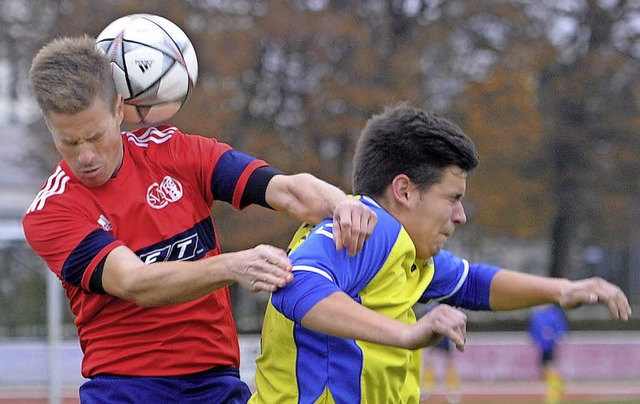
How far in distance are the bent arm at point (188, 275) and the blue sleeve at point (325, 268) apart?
0.06 metres

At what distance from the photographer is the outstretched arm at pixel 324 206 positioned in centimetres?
375

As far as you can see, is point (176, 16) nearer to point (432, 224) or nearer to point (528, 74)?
point (528, 74)

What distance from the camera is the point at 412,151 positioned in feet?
13.2

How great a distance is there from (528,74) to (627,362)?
339 inches

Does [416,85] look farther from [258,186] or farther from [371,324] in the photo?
[371,324]

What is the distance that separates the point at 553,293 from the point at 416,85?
78.0 feet

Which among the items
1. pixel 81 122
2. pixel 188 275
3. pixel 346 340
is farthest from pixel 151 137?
pixel 346 340

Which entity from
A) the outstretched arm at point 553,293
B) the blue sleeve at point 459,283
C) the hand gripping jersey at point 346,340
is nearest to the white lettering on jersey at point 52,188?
the hand gripping jersey at point 346,340

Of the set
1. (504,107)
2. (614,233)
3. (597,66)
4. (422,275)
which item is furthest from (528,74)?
(422,275)

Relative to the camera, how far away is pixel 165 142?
439cm

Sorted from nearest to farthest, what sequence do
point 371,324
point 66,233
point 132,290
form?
point 371,324
point 132,290
point 66,233

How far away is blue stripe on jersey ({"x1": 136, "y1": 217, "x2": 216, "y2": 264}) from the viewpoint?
416 cm

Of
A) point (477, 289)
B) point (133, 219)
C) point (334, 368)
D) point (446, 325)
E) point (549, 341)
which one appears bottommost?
point (549, 341)

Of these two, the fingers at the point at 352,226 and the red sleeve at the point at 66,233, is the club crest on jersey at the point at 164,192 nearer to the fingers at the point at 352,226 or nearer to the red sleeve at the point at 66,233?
the red sleeve at the point at 66,233
